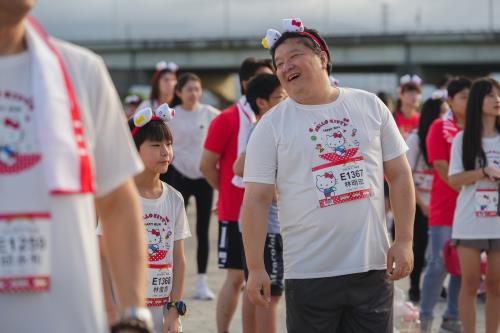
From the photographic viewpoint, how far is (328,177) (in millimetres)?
4410

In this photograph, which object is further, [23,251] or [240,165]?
[240,165]

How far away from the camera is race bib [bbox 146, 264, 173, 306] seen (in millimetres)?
4883

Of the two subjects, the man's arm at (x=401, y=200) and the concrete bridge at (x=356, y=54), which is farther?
the concrete bridge at (x=356, y=54)

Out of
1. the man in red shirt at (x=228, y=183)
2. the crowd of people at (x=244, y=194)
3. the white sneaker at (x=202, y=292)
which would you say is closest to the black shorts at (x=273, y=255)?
the crowd of people at (x=244, y=194)

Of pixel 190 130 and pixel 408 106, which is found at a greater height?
pixel 408 106

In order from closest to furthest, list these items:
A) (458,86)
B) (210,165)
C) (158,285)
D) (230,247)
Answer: (158,285) → (230,247) → (210,165) → (458,86)

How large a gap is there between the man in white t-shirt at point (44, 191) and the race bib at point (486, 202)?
175 inches

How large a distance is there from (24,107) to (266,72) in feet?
15.1

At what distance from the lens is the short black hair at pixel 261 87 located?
641 centimetres

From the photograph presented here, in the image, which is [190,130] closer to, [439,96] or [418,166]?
[418,166]

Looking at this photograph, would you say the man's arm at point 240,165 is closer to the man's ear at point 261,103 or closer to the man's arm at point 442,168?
the man's ear at point 261,103

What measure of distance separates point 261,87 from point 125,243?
3.91 metres

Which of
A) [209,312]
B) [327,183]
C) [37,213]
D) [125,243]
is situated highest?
[37,213]

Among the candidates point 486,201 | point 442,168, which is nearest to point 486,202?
point 486,201
